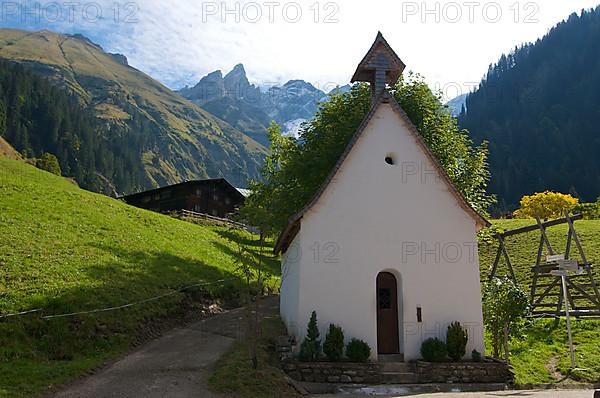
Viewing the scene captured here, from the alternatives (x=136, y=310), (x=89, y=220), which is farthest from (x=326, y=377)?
(x=89, y=220)

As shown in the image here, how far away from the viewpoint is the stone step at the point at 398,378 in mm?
14273

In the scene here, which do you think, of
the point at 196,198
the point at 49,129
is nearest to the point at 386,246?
the point at 196,198

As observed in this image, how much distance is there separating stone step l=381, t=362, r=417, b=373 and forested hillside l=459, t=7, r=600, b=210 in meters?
118

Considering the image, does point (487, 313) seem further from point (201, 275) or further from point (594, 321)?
point (201, 275)

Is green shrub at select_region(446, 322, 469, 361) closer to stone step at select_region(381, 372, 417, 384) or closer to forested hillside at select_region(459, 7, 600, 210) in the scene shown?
stone step at select_region(381, 372, 417, 384)

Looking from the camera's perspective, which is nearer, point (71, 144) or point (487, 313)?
point (487, 313)

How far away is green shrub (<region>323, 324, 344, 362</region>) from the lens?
1473 cm

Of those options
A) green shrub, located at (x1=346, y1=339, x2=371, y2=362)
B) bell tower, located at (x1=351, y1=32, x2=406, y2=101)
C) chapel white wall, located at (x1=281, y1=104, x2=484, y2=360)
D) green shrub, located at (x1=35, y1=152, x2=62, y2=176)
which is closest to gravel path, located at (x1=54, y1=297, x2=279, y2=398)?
chapel white wall, located at (x1=281, y1=104, x2=484, y2=360)

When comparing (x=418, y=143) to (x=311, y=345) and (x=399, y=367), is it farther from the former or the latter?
(x=311, y=345)

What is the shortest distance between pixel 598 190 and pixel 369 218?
439 feet

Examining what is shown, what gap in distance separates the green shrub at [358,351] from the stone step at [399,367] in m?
0.59

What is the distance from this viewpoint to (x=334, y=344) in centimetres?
1479

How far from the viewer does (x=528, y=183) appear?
133 metres

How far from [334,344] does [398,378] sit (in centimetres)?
204
